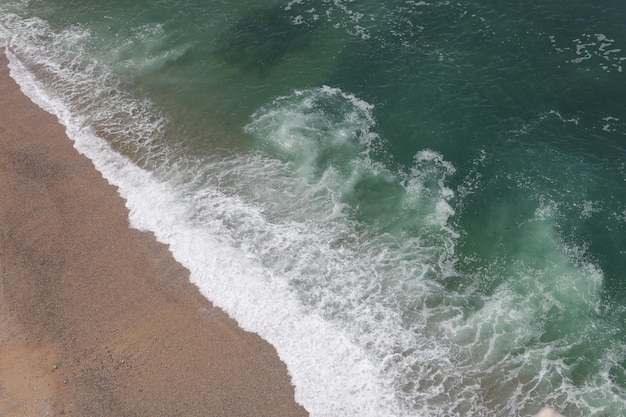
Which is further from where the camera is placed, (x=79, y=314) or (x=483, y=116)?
(x=483, y=116)

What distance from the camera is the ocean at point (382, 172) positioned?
1013 inches

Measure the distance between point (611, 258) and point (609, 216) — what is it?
2.82m

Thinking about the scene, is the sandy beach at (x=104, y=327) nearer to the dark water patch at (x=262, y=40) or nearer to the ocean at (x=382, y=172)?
the ocean at (x=382, y=172)

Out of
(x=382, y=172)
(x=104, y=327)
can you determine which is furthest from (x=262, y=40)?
(x=104, y=327)

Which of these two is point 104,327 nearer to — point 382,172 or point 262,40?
point 382,172

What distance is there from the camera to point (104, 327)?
26797mm

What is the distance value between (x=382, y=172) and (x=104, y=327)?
59.2 feet

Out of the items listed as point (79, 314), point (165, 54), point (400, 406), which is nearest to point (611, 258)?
point (400, 406)

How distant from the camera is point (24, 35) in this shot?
4650cm

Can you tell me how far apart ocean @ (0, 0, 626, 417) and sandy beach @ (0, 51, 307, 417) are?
1.36m

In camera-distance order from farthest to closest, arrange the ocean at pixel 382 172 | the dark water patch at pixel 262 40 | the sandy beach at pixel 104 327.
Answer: the dark water patch at pixel 262 40 < the ocean at pixel 382 172 < the sandy beach at pixel 104 327

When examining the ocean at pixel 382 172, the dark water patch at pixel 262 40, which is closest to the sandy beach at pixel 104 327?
the ocean at pixel 382 172

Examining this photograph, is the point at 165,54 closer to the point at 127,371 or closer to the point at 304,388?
the point at 127,371

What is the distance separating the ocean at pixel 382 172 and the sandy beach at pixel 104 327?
1.36 metres
